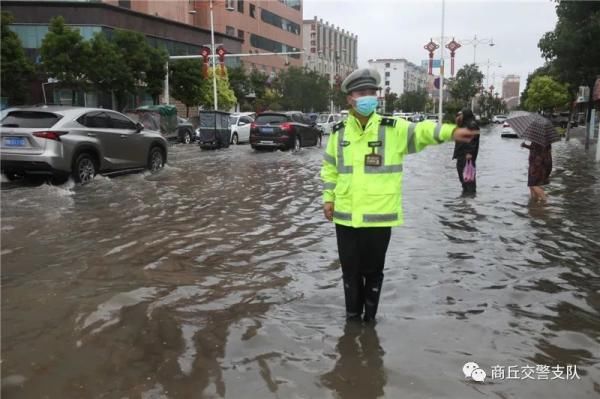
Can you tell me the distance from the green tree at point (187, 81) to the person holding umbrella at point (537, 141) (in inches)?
1396

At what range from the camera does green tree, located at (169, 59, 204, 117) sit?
1678 inches

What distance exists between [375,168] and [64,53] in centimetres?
3084

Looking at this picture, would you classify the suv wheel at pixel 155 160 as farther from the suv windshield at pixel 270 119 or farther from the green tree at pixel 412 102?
the green tree at pixel 412 102

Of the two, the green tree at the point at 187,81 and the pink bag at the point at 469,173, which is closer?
the pink bag at the point at 469,173

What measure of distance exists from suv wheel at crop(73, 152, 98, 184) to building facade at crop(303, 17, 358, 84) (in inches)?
3463

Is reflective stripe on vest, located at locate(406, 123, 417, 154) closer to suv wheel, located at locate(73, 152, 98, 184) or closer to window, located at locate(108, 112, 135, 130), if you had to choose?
suv wheel, located at locate(73, 152, 98, 184)

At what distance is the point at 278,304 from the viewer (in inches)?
194

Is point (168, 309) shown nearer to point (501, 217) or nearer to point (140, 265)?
Answer: point (140, 265)

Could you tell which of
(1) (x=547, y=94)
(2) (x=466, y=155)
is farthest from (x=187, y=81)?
(2) (x=466, y=155)

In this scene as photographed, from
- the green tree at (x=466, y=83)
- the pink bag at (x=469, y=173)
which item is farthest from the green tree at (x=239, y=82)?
the pink bag at (x=469, y=173)

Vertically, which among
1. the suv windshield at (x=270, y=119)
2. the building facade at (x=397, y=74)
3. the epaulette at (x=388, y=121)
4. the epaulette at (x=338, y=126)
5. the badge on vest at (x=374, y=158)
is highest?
the building facade at (x=397, y=74)

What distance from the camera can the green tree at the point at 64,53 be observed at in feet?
101

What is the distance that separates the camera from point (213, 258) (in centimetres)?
636

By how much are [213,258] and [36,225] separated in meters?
3.06
